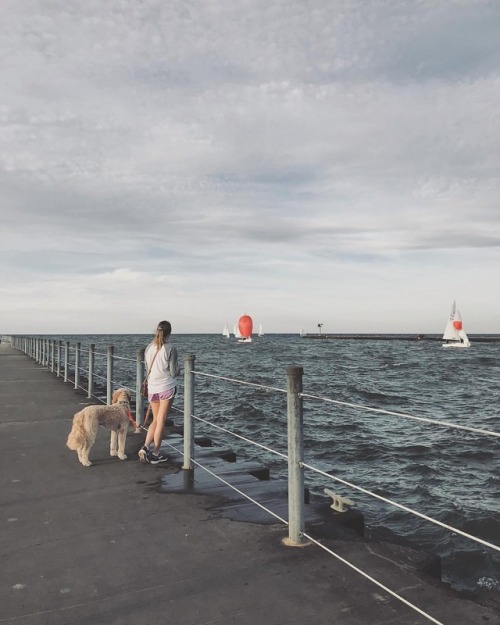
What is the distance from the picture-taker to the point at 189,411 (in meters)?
5.86

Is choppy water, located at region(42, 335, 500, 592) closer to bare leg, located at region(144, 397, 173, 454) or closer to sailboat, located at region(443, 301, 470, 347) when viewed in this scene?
bare leg, located at region(144, 397, 173, 454)

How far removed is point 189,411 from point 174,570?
2467 mm

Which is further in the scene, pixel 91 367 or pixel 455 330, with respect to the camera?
pixel 455 330

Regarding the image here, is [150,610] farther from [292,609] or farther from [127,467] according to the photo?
[127,467]

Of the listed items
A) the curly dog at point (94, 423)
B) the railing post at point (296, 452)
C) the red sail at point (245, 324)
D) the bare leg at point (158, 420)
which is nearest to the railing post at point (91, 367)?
the curly dog at point (94, 423)

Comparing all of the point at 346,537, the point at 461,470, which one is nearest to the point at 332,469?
the point at 461,470

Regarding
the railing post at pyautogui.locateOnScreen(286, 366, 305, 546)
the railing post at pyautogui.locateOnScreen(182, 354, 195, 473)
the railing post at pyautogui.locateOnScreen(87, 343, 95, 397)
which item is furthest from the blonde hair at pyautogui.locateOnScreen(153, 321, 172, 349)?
the railing post at pyautogui.locateOnScreen(87, 343, 95, 397)

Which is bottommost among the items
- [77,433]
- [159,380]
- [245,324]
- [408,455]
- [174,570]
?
[408,455]

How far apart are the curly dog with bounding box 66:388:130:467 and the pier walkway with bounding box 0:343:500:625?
763 mm

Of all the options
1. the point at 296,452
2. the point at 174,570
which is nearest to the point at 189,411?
the point at 296,452

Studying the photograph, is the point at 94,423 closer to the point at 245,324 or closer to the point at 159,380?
the point at 159,380

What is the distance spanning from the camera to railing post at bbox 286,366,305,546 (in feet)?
12.6

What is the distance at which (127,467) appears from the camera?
20.5 ft

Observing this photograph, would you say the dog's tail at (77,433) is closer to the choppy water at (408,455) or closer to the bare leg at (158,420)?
the bare leg at (158,420)
